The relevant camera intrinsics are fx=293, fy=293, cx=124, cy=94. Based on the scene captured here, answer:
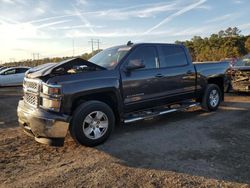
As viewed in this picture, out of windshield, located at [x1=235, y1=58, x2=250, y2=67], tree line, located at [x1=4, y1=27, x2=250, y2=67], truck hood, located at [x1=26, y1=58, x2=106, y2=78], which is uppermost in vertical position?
tree line, located at [x1=4, y1=27, x2=250, y2=67]

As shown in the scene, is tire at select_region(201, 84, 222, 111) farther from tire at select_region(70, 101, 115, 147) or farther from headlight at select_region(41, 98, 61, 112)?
headlight at select_region(41, 98, 61, 112)

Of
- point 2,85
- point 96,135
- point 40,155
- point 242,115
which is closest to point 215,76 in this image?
point 242,115

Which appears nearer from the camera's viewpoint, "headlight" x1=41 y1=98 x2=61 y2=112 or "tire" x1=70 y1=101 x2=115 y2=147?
"headlight" x1=41 y1=98 x2=61 y2=112

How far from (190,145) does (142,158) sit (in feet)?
3.55

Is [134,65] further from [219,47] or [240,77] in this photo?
[219,47]

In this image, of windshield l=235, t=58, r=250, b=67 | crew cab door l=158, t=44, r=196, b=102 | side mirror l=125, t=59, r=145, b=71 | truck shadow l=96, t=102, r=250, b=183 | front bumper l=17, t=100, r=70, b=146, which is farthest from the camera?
windshield l=235, t=58, r=250, b=67

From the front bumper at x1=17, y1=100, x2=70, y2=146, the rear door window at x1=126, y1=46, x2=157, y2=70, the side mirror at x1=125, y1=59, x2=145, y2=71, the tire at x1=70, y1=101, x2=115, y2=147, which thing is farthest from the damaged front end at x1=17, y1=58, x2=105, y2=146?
the rear door window at x1=126, y1=46, x2=157, y2=70

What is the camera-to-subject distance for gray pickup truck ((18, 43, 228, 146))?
199 inches

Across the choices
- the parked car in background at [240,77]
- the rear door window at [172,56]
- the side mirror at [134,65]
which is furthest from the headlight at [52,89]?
the parked car in background at [240,77]

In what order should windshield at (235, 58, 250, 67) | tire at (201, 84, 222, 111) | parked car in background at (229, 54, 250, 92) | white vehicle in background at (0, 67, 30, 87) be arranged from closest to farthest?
tire at (201, 84, 222, 111) < parked car in background at (229, 54, 250, 92) < windshield at (235, 58, 250, 67) < white vehicle in background at (0, 67, 30, 87)

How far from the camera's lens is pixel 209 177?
399 cm

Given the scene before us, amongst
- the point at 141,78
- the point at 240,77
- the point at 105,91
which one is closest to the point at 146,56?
the point at 141,78

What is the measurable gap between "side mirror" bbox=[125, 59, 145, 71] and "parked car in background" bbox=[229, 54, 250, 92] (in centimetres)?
562

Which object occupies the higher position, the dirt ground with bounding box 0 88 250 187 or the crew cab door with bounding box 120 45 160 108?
the crew cab door with bounding box 120 45 160 108
